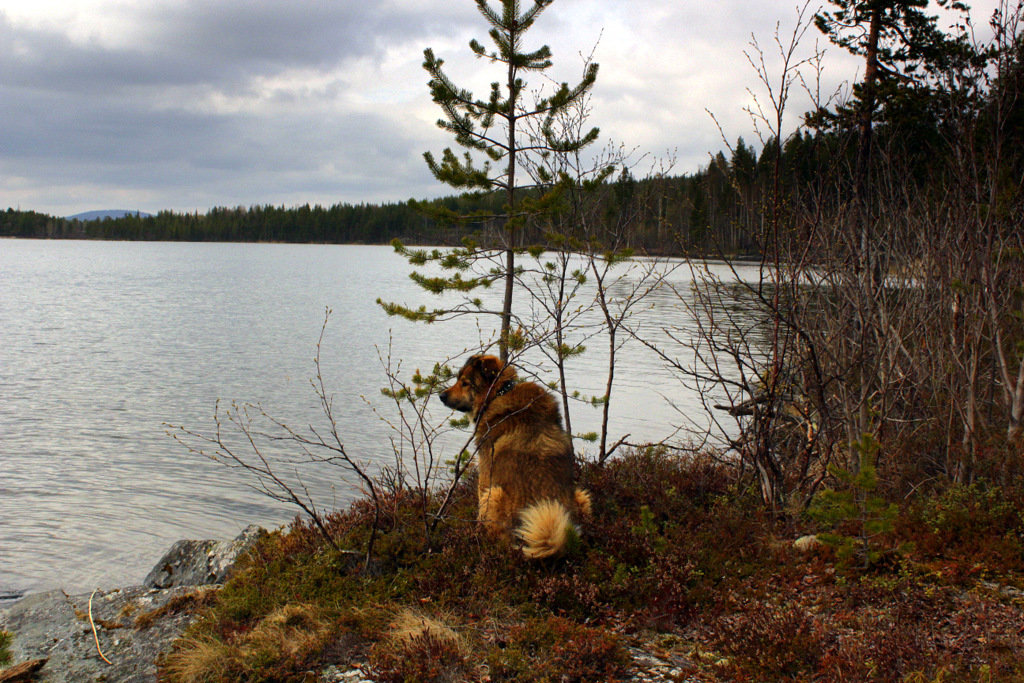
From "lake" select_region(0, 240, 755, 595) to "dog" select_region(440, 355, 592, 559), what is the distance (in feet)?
3.55

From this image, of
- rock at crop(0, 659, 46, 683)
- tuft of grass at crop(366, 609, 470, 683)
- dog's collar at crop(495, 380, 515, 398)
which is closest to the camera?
tuft of grass at crop(366, 609, 470, 683)

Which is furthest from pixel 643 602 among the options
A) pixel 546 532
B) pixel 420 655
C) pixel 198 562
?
pixel 198 562

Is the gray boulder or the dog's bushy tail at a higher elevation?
the dog's bushy tail

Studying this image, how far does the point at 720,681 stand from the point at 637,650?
22.3 inches

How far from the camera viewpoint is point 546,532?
477cm

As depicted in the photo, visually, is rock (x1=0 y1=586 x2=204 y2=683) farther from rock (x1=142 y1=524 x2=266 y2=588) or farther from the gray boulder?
rock (x1=142 y1=524 x2=266 y2=588)

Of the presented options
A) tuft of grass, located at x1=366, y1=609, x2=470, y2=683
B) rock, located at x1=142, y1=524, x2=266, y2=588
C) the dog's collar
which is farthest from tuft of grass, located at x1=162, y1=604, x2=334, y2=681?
the dog's collar

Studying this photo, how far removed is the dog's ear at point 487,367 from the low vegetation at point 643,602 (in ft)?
4.10

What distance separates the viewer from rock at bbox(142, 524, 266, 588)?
6.31 meters

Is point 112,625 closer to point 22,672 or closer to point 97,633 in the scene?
point 97,633

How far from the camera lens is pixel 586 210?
9109 mm

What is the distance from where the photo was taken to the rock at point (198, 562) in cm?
631

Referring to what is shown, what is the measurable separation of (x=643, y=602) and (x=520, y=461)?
1.39 m

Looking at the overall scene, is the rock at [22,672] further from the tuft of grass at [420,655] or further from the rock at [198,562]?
the tuft of grass at [420,655]
